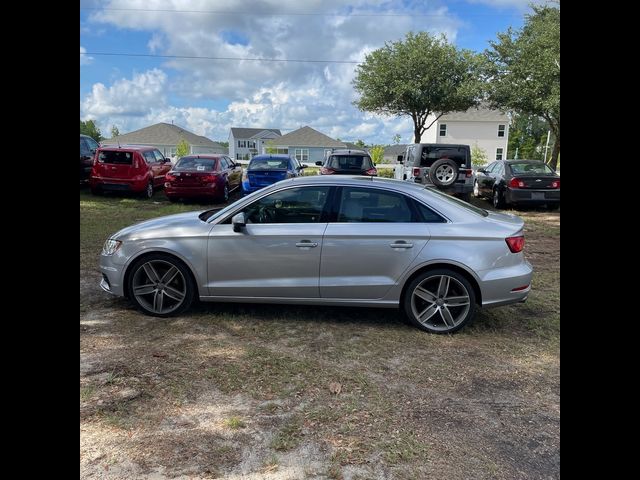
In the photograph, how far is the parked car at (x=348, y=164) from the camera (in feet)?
45.5

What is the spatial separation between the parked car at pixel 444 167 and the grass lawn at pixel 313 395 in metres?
8.10

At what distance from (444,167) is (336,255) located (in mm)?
9473

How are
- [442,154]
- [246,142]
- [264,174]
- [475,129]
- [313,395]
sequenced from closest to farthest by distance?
[313,395] < [264,174] < [442,154] < [475,129] < [246,142]

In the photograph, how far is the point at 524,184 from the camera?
43.6ft

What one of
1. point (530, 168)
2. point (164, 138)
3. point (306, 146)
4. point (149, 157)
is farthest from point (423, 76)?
point (164, 138)

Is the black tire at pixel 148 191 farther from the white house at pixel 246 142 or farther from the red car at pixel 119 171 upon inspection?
the white house at pixel 246 142

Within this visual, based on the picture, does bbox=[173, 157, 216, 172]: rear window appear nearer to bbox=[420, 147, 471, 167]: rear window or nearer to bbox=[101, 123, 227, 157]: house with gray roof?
bbox=[420, 147, 471, 167]: rear window

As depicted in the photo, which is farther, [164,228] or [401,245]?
[164,228]

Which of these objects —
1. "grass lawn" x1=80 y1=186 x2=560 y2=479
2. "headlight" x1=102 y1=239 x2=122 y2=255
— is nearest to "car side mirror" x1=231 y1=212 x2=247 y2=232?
"grass lawn" x1=80 y1=186 x2=560 y2=479

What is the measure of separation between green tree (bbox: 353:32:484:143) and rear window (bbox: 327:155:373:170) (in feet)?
41.5

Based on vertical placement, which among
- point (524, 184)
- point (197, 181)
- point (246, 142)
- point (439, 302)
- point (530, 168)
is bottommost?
point (439, 302)

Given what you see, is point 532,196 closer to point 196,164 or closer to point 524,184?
point 524,184

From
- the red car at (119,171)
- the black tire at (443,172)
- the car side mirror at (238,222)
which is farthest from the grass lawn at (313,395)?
the red car at (119,171)
